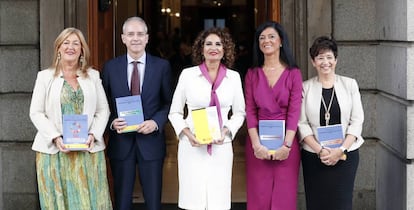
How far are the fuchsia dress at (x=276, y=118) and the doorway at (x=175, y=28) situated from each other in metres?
1.89

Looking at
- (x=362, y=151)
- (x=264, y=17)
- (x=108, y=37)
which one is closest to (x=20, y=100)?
(x=108, y=37)

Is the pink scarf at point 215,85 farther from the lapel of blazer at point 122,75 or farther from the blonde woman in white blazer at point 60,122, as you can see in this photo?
the blonde woman in white blazer at point 60,122

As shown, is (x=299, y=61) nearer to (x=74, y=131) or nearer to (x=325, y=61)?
(x=325, y=61)

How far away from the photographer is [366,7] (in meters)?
7.07

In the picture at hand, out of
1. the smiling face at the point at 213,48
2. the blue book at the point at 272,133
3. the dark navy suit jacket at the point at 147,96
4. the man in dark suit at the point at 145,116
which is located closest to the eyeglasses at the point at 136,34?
the man in dark suit at the point at 145,116

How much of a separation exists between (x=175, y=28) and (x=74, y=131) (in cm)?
2083

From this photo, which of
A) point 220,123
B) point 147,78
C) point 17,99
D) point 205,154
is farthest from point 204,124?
point 17,99

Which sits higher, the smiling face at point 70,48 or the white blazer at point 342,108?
the smiling face at point 70,48

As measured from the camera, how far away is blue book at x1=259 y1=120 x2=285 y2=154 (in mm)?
5445

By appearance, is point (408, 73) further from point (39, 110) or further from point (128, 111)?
point (39, 110)

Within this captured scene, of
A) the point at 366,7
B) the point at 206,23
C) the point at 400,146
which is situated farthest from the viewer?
the point at 206,23

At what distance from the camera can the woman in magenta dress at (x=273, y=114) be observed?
548 cm

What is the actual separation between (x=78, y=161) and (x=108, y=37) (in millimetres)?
2453

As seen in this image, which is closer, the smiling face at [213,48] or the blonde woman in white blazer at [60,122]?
the smiling face at [213,48]
